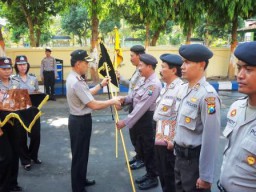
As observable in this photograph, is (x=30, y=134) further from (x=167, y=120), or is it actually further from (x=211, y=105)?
(x=211, y=105)

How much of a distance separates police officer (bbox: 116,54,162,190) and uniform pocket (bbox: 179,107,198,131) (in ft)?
4.36

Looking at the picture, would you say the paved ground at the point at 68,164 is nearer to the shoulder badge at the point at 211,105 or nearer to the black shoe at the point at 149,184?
the black shoe at the point at 149,184

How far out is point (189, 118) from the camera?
2.61 meters

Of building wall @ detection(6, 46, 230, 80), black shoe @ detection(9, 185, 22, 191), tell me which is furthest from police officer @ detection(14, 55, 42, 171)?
building wall @ detection(6, 46, 230, 80)

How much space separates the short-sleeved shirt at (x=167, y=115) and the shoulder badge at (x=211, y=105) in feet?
2.57

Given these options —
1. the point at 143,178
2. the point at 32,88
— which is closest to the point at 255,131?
the point at 143,178

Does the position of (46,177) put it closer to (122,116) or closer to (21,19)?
(122,116)

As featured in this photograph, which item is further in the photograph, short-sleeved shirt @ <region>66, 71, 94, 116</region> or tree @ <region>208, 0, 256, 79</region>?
tree @ <region>208, 0, 256, 79</region>

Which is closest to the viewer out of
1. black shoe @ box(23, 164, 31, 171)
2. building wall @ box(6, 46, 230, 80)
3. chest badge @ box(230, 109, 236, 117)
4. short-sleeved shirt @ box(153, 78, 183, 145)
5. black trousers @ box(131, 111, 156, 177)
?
chest badge @ box(230, 109, 236, 117)

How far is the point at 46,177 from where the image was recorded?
14.9 ft

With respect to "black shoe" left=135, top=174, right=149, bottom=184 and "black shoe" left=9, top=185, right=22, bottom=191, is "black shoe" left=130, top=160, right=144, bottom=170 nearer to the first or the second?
"black shoe" left=135, top=174, right=149, bottom=184

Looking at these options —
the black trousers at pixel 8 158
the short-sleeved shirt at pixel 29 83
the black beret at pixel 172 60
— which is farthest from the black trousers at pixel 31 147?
the black beret at pixel 172 60

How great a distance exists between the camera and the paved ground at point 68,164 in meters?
4.28

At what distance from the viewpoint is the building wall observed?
12469 mm
